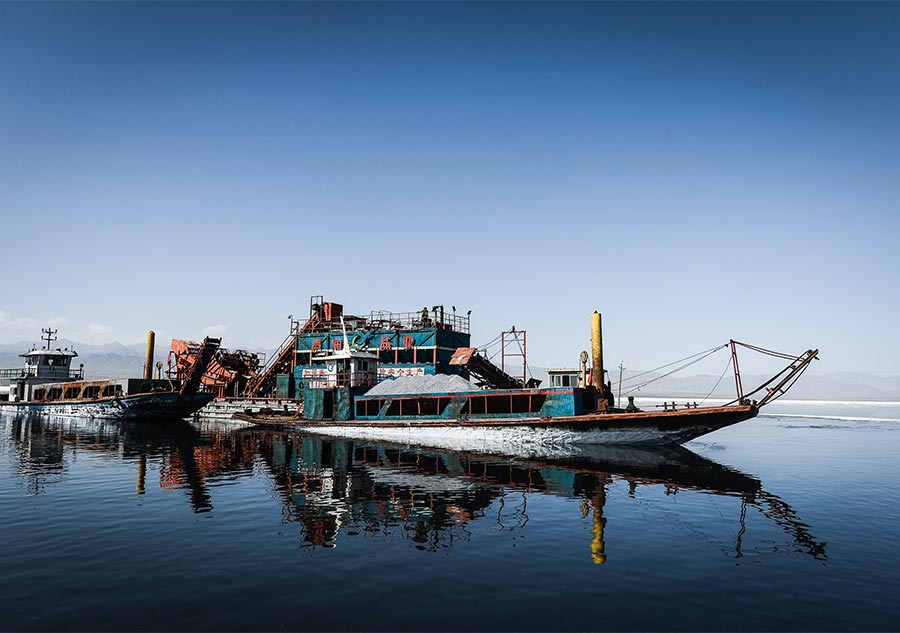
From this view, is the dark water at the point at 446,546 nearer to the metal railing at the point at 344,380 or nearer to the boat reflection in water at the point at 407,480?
the boat reflection in water at the point at 407,480

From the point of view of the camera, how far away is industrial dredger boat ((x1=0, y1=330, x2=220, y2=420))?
54562mm

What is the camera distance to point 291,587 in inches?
454

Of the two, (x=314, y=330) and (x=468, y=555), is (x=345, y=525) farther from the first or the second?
(x=314, y=330)

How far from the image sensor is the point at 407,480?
951 inches

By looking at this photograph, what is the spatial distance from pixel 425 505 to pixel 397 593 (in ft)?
26.3

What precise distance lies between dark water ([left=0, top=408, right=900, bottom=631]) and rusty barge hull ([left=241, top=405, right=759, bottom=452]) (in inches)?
169

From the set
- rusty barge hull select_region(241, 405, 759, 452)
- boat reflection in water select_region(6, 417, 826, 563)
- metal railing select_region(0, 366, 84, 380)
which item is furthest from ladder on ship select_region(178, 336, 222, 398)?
metal railing select_region(0, 366, 84, 380)

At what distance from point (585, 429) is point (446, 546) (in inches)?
837

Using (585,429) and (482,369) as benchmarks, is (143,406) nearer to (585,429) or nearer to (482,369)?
(482,369)

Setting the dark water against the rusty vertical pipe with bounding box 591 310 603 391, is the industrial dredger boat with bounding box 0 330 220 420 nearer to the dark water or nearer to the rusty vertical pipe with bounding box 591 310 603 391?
the dark water

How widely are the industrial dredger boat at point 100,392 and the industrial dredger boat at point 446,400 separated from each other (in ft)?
24.2

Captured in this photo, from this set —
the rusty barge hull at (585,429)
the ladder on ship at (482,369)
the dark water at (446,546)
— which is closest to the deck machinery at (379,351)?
the ladder on ship at (482,369)

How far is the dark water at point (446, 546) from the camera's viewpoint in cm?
1045

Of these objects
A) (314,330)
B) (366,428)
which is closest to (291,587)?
(366,428)
